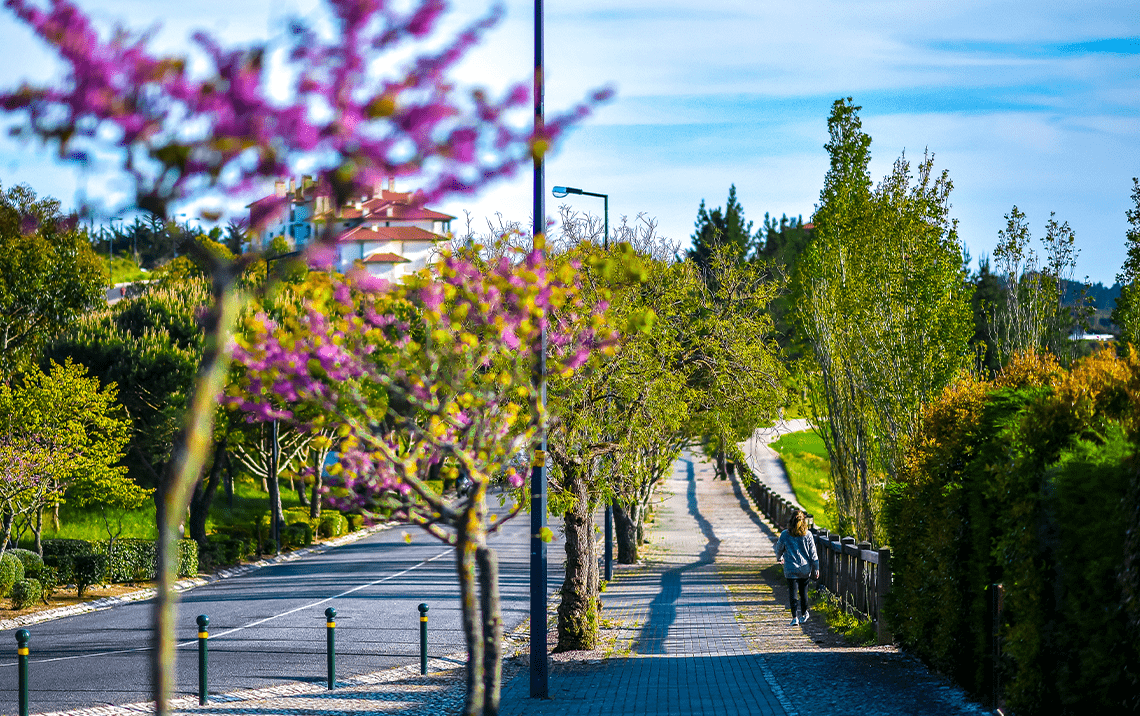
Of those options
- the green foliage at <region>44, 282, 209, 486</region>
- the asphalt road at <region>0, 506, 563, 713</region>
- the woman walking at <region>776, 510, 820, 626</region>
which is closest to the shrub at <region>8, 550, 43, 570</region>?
the asphalt road at <region>0, 506, 563, 713</region>

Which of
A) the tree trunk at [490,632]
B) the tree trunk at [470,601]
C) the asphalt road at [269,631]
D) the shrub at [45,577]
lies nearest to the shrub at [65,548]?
the shrub at [45,577]

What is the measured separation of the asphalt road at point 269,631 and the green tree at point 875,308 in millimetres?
7259

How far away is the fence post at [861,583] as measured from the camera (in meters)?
15.7

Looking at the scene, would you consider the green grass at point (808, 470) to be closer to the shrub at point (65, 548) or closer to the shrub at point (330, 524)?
the shrub at point (330, 524)

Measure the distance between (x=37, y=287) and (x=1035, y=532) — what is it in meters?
28.7

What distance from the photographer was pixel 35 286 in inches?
1169

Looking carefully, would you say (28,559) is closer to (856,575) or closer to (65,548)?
(65,548)

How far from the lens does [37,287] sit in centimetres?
2975

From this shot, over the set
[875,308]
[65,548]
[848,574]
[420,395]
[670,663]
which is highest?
[875,308]

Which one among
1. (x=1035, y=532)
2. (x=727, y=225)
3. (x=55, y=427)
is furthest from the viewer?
(x=727, y=225)

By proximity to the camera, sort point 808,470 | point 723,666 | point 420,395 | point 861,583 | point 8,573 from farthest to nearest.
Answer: point 808,470, point 8,573, point 861,583, point 723,666, point 420,395

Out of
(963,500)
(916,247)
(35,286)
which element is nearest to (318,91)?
(963,500)

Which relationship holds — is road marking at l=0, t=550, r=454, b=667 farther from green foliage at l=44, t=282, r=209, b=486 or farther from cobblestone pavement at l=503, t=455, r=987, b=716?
green foliage at l=44, t=282, r=209, b=486

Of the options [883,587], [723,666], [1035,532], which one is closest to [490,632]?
[1035,532]
